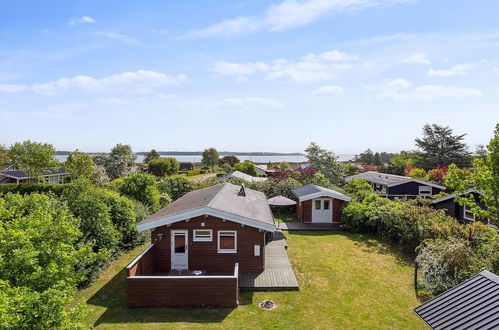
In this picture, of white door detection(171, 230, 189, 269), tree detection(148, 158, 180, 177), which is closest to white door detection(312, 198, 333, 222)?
white door detection(171, 230, 189, 269)

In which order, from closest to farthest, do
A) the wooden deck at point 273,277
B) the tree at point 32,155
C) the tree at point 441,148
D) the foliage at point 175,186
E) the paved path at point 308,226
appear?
the wooden deck at point 273,277 < the paved path at point 308,226 < the foliage at point 175,186 < the tree at point 32,155 < the tree at point 441,148

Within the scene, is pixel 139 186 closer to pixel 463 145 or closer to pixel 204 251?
pixel 204 251

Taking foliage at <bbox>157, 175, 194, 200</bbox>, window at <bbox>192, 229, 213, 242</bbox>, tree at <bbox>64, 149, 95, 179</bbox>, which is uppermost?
tree at <bbox>64, 149, 95, 179</bbox>

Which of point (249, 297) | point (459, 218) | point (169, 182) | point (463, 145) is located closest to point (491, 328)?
point (249, 297)

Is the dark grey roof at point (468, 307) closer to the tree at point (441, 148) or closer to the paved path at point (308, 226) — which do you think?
the paved path at point (308, 226)

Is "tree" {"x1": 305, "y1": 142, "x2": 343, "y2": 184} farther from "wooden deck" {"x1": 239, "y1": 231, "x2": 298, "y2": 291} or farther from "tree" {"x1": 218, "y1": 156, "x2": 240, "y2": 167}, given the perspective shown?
"tree" {"x1": 218, "y1": 156, "x2": 240, "y2": 167}

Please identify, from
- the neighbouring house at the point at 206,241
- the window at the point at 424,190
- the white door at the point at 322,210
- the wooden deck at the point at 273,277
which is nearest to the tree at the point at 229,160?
the window at the point at 424,190
